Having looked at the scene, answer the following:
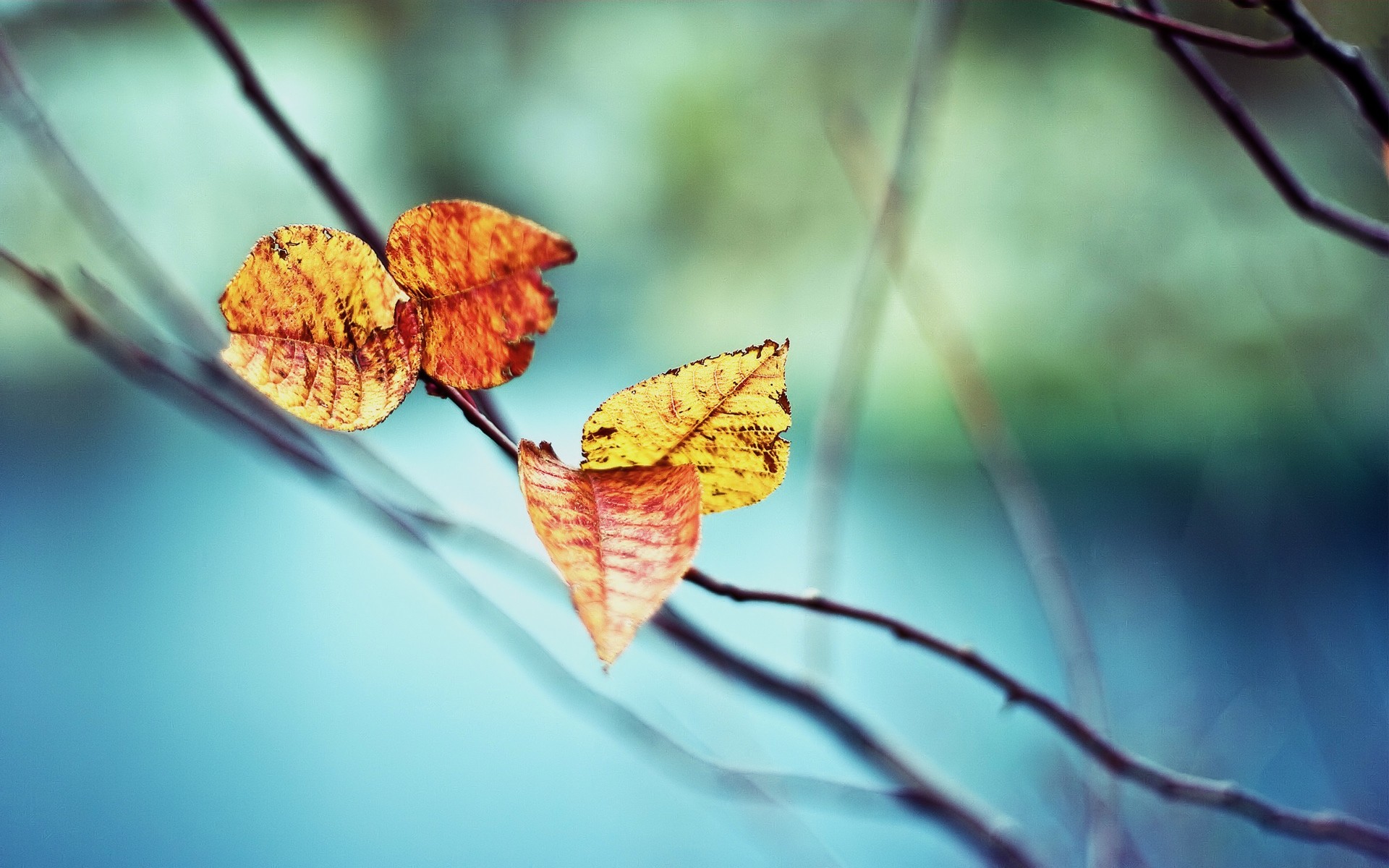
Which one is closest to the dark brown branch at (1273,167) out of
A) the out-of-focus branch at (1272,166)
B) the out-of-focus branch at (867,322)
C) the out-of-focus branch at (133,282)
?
the out-of-focus branch at (1272,166)

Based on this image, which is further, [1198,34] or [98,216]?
[98,216]

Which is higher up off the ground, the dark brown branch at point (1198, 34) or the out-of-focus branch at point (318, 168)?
the dark brown branch at point (1198, 34)

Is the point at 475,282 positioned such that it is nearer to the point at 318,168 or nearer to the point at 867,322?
the point at 318,168

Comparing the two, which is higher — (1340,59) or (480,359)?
(1340,59)

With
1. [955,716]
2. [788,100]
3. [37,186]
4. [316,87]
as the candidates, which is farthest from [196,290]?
[955,716]

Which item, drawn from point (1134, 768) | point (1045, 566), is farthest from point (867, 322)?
point (1134, 768)

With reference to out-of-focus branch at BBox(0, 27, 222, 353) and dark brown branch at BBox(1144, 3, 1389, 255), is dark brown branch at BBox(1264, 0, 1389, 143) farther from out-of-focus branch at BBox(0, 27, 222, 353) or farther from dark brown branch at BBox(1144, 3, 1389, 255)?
out-of-focus branch at BBox(0, 27, 222, 353)

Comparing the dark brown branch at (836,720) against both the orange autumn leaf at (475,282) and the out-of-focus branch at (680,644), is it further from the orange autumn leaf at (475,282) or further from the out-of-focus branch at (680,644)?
the orange autumn leaf at (475,282)
